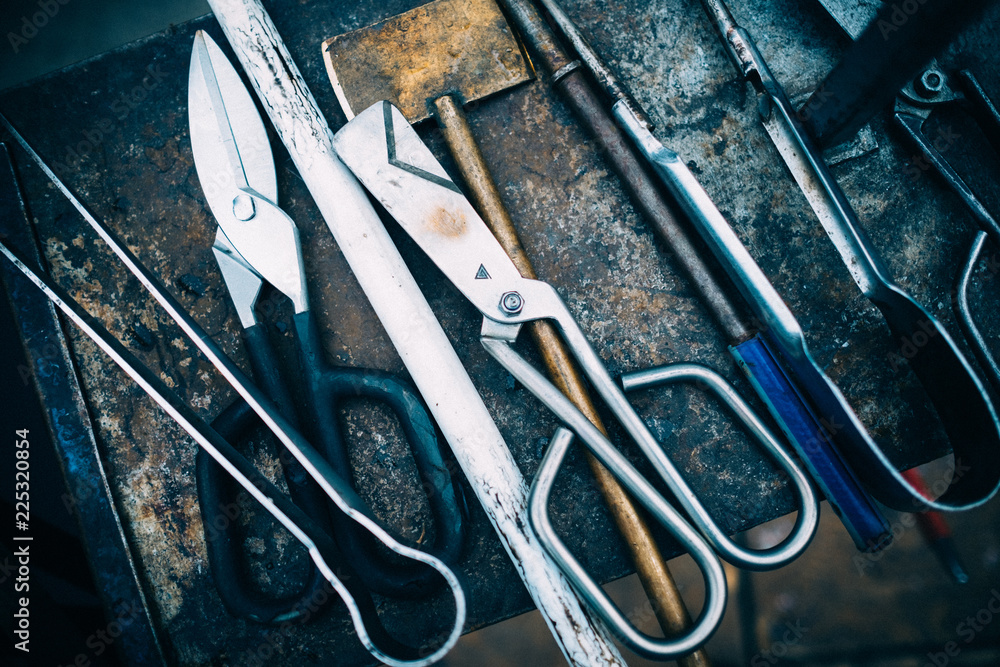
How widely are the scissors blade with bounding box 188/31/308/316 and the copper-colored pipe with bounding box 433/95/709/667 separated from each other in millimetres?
363

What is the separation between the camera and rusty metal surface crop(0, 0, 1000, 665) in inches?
40.6

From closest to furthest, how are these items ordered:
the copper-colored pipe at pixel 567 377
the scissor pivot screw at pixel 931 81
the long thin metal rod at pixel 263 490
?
the long thin metal rod at pixel 263 490, the copper-colored pipe at pixel 567 377, the scissor pivot screw at pixel 931 81

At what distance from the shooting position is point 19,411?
1137 mm

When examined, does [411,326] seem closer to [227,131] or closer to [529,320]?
[529,320]

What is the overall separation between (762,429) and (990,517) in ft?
5.83

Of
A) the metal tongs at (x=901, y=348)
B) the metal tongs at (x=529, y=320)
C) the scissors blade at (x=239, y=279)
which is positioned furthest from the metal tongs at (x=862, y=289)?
the scissors blade at (x=239, y=279)

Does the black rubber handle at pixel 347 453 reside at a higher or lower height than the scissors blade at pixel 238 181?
lower

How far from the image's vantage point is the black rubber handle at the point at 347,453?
940 mm

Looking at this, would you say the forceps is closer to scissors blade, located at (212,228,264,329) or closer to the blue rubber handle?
scissors blade, located at (212,228,264,329)

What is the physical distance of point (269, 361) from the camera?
100 centimetres

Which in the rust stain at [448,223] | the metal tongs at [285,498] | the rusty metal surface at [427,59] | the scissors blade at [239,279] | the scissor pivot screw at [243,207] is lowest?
the metal tongs at [285,498]

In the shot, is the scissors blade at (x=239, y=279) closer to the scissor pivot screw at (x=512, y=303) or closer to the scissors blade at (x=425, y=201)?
the scissors blade at (x=425, y=201)

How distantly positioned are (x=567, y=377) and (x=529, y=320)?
121mm

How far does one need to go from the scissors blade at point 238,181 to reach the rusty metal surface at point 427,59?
20 centimetres
